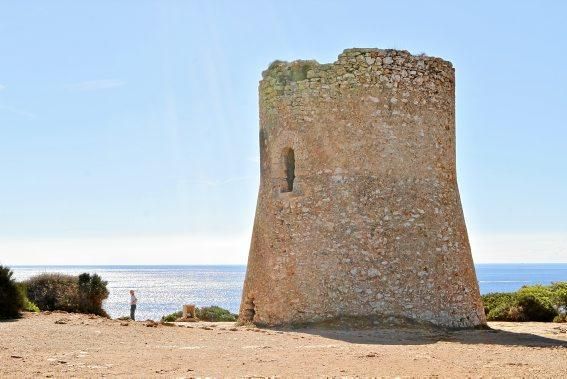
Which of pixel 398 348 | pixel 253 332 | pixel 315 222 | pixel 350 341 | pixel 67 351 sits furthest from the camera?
pixel 315 222

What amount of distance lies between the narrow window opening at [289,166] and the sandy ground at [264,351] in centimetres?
335

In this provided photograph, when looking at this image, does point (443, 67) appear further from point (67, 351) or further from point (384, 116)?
point (67, 351)

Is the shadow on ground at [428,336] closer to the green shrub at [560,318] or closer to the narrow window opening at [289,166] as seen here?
the narrow window opening at [289,166]

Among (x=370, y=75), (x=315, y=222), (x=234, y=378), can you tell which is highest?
(x=370, y=75)

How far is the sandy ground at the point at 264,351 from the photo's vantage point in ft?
30.9

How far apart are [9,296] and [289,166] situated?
22.8 feet

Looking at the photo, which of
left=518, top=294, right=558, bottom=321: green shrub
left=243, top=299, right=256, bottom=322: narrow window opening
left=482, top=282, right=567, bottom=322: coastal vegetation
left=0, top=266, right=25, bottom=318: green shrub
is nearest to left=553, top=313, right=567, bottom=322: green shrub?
left=482, top=282, right=567, bottom=322: coastal vegetation

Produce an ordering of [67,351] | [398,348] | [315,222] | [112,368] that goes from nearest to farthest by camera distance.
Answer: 1. [112,368]
2. [67,351]
3. [398,348]
4. [315,222]

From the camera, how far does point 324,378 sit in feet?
29.0

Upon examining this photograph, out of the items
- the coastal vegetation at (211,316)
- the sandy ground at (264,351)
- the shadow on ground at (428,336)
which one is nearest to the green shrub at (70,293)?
the coastal vegetation at (211,316)

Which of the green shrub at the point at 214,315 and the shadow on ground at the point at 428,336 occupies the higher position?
the shadow on ground at the point at 428,336

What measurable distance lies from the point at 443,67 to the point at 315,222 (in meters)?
4.63

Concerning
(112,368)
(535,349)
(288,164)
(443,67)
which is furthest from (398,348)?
(443,67)

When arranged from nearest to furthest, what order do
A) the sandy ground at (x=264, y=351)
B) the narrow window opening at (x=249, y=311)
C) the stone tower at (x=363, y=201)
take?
1. the sandy ground at (x=264, y=351)
2. the stone tower at (x=363, y=201)
3. the narrow window opening at (x=249, y=311)
